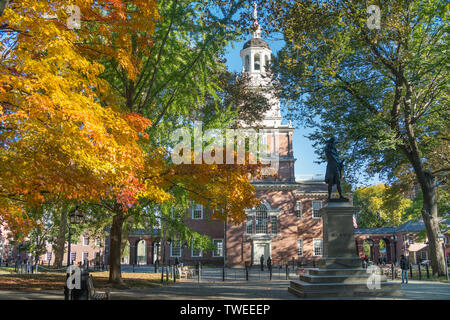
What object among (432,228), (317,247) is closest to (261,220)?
(317,247)

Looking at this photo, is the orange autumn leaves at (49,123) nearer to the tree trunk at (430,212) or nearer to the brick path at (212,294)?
the brick path at (212,294)

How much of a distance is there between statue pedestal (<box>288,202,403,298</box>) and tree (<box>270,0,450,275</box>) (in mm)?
7819

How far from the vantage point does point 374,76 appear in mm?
21500

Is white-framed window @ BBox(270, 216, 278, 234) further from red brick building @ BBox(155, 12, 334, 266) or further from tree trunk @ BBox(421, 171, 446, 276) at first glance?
tree trunk @ BBox(421, 171, 446, 276)

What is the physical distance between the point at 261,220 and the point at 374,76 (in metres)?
25.7

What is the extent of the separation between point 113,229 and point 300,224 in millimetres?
36023

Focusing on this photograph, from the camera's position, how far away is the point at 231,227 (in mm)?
43094

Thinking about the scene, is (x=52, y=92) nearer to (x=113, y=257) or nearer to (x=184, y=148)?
(x=184, y=148)

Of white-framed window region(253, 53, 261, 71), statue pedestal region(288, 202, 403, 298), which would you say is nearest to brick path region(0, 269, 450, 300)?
statue pedestal region(288, 202, 403, 298)

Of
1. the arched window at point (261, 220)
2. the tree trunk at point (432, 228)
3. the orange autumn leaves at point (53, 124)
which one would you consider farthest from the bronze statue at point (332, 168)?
the arched window at point (261, 220)

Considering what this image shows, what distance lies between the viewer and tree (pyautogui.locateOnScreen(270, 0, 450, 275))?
1694 centimetres

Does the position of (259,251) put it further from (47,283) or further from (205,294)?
(205,294)

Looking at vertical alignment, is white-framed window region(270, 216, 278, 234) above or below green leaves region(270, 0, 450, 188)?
below
